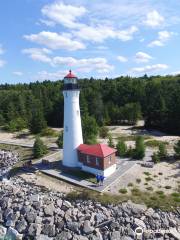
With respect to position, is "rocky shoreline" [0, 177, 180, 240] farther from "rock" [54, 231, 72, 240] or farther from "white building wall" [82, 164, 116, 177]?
"white building wall" [82, 164, 116, 177]

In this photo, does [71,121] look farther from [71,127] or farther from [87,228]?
[87,228]

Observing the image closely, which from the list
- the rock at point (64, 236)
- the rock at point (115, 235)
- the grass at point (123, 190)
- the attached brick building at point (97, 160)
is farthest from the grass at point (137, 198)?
the rock at point (64, 236)

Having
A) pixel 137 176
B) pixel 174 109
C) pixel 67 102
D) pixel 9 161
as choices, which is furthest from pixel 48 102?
pixel 137 176

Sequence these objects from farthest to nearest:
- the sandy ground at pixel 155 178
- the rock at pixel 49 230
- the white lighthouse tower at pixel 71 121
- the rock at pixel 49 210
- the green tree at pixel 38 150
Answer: the green tree at pixel 38 150 < the white lighthouse tower at pixel 71 121 < the sandy ground at pixel 155 178 < the rock at pixel 49 210 < the rock at pixel 49 230

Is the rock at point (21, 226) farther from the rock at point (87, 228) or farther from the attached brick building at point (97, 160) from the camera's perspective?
the attached brick building at point (97, 160)

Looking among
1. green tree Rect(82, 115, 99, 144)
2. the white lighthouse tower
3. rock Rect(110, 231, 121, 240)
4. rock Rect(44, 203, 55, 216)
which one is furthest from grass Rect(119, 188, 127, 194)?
green tree Rect(82, 115, 99, 144)

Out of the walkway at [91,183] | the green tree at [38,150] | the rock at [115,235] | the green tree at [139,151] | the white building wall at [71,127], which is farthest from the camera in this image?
the green tree at [38,150]

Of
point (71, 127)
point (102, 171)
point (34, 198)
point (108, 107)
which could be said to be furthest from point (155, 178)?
point (108, 107)
